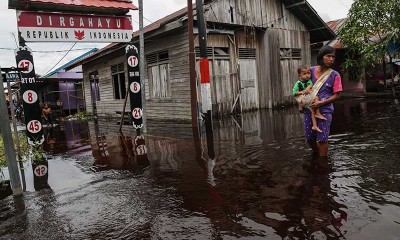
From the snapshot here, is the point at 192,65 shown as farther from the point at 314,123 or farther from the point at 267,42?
the point at 267,42

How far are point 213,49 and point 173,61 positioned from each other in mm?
1766

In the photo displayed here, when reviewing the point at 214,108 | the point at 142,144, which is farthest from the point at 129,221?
the point at 214,108

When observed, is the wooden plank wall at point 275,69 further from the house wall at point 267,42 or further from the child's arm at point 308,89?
the child's arm at point 308,89

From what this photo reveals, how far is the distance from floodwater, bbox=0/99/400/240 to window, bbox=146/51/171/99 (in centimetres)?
700

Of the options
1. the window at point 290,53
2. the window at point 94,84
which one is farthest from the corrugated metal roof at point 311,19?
the window at point 94,84

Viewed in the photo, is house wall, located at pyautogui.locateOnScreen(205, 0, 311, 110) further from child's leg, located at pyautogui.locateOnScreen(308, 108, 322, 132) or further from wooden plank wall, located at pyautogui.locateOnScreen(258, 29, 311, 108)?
child's leg, located at pyautogui.locateOnScreen(308, 108, 322, 132)

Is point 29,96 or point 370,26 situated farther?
point 370,26

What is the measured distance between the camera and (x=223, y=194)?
409cm

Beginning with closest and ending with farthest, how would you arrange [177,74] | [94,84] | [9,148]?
[9,148], [177,74], [94,84]

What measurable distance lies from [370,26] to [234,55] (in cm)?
586

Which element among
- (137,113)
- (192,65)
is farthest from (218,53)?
(137,113)

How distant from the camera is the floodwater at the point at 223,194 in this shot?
10.2ft

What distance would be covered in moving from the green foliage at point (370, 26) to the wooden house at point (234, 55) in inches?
99.1

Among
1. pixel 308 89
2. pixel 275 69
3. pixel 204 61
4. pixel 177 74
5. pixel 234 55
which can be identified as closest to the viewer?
pixel 308 89
